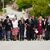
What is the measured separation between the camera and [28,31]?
14391mm

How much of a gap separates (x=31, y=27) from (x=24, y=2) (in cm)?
2641

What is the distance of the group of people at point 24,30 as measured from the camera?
14312mm

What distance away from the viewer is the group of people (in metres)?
14.3

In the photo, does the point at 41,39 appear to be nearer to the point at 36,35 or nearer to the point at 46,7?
the point at 36,35

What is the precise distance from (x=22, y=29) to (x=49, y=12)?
1846cm

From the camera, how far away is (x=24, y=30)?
1445cm
